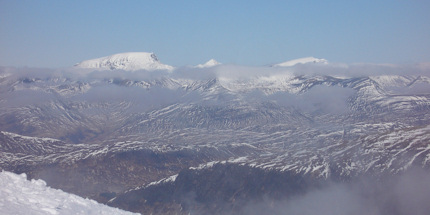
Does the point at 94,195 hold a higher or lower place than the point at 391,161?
lower

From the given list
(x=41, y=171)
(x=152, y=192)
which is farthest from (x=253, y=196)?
(x=41, y=171)

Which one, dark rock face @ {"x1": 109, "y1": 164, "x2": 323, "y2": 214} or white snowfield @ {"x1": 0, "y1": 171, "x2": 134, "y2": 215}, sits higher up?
white snowfield @ {"x1": 0, "y1": 171, "x2": 134, "y2": 215}

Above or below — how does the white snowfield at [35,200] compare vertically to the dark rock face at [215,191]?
above

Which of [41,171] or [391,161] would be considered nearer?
→ [391,161]

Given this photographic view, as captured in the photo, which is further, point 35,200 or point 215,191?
point 215,191

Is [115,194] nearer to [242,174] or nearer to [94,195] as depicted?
[94,195]

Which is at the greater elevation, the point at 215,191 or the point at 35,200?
the point at 35,200

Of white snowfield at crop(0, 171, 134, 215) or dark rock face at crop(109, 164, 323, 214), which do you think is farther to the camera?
dark rock face at crop(109, 164, 323, 214)

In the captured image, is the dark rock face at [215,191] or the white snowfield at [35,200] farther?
the dark rock face at [215,191]
